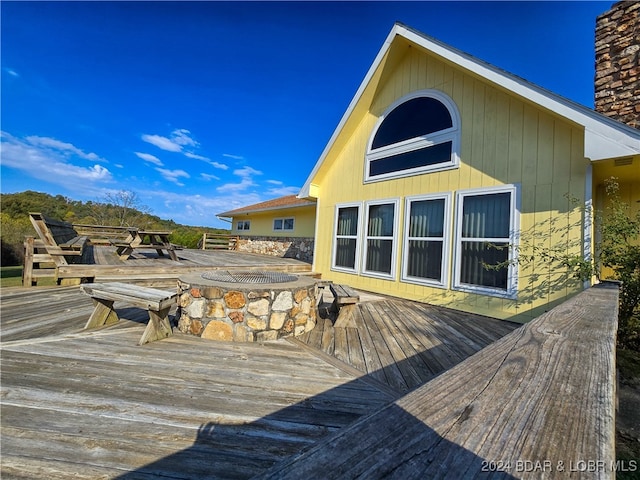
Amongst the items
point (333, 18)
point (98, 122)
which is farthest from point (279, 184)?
point (333, 18)

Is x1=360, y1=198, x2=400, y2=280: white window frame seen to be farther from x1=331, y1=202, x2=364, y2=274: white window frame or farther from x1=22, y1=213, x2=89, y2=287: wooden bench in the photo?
x1=22, y1=213, x2=89, y2=287: wooden bench

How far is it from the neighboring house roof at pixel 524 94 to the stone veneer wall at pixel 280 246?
6479mm

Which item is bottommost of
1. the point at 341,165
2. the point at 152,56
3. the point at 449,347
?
the point at 449,347

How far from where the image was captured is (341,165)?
7.61 metres

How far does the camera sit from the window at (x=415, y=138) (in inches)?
215

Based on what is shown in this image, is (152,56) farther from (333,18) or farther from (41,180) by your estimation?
(41,180)

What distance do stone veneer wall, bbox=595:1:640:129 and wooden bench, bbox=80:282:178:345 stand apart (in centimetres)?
810

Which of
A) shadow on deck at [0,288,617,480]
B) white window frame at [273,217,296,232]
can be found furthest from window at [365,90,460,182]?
white window frame at [273,217,296,232]

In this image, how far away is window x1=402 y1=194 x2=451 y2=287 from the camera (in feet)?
17.3

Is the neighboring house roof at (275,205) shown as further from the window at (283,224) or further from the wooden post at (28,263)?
the wooden post at (28,263)

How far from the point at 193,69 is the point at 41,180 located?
2840 cm

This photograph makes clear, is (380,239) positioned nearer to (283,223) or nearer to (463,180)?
(463,180)

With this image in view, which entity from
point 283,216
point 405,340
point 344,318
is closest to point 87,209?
point 283,216

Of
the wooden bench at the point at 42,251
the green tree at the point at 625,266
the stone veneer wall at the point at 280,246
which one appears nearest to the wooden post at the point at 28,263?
the wooden bench at the point at 42,251
